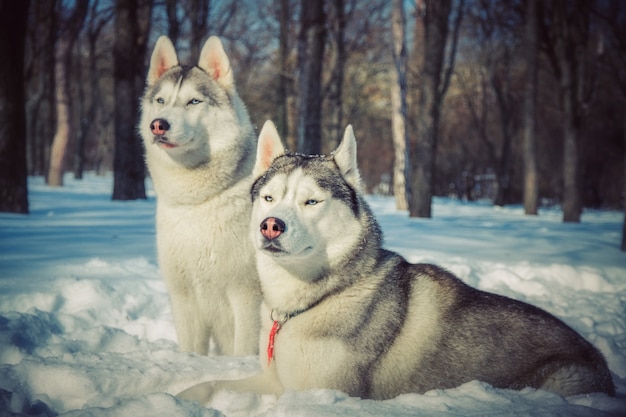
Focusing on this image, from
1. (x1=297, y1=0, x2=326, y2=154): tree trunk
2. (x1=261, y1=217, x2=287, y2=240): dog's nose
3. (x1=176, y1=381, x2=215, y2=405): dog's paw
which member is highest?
(x1=297, y1=0, x2=326, y2=154): tree trunk

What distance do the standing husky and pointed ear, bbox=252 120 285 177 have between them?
1.79 ft

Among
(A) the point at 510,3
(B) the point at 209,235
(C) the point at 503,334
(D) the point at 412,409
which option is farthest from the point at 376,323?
(A) the point at 510,3

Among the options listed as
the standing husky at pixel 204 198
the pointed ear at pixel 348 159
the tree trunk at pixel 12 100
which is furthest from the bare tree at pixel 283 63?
the pointed ear at pixel 348 159

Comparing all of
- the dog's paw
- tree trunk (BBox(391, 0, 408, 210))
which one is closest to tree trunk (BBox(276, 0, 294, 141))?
tree trunk (BBox(391, 0, 408, 210))

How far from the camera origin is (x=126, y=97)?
12.8m

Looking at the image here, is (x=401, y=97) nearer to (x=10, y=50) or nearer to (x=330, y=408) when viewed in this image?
(x=10, y=50)

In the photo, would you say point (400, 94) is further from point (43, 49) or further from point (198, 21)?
point (43, 49)

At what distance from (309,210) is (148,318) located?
2.42m

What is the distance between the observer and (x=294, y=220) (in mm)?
2656

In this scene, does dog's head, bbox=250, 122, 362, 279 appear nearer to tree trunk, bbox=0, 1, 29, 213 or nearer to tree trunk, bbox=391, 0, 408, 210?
tree trunk, bbox=0, 1, 29, 213

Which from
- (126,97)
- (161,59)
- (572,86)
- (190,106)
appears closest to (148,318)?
(190,106)

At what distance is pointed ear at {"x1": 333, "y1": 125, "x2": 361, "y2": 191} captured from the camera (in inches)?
119

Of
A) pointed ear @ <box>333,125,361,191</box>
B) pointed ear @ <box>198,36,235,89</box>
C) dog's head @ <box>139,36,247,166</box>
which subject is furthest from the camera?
pointed ear @ <box>198,36,235,89</box>

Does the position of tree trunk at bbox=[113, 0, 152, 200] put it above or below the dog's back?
above
